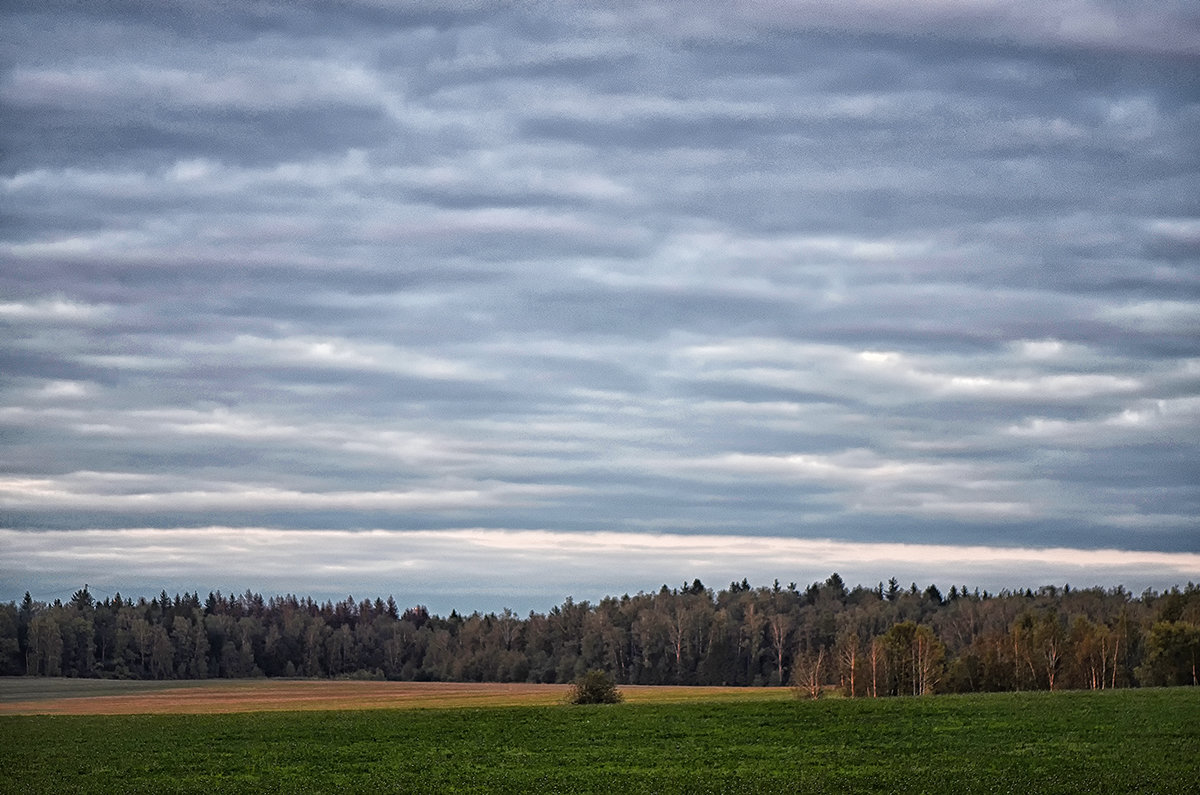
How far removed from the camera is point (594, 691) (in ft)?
311

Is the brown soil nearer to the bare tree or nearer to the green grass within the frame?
the bare tree

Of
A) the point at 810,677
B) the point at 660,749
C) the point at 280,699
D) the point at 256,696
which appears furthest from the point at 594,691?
the point at 256,696

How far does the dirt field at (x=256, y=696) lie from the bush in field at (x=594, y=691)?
20.9 ft

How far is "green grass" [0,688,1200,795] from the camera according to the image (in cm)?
4256

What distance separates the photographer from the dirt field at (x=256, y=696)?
10668cm

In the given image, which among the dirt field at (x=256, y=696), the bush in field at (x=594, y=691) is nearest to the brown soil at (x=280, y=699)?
the dirt field at (x=256, y=696)

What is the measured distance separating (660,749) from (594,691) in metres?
39.6

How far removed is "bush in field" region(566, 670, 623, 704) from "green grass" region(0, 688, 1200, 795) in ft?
35.5

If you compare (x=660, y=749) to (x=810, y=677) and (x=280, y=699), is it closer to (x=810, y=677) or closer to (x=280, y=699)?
(x=810, y=677)

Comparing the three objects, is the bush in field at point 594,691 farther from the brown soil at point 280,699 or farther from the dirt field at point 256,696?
the brown soil at point 280,699

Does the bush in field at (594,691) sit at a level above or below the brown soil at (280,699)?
above

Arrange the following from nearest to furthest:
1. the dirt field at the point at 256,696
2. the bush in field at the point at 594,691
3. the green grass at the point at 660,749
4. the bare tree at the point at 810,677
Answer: the green grass at the point at 660,749
the bush in field at the point at 594,691
the dirt field at the point at 256,696
the bare tree at the point at 810,677

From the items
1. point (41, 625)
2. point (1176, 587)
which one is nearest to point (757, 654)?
point (1176, 587)

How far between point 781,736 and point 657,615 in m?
136
